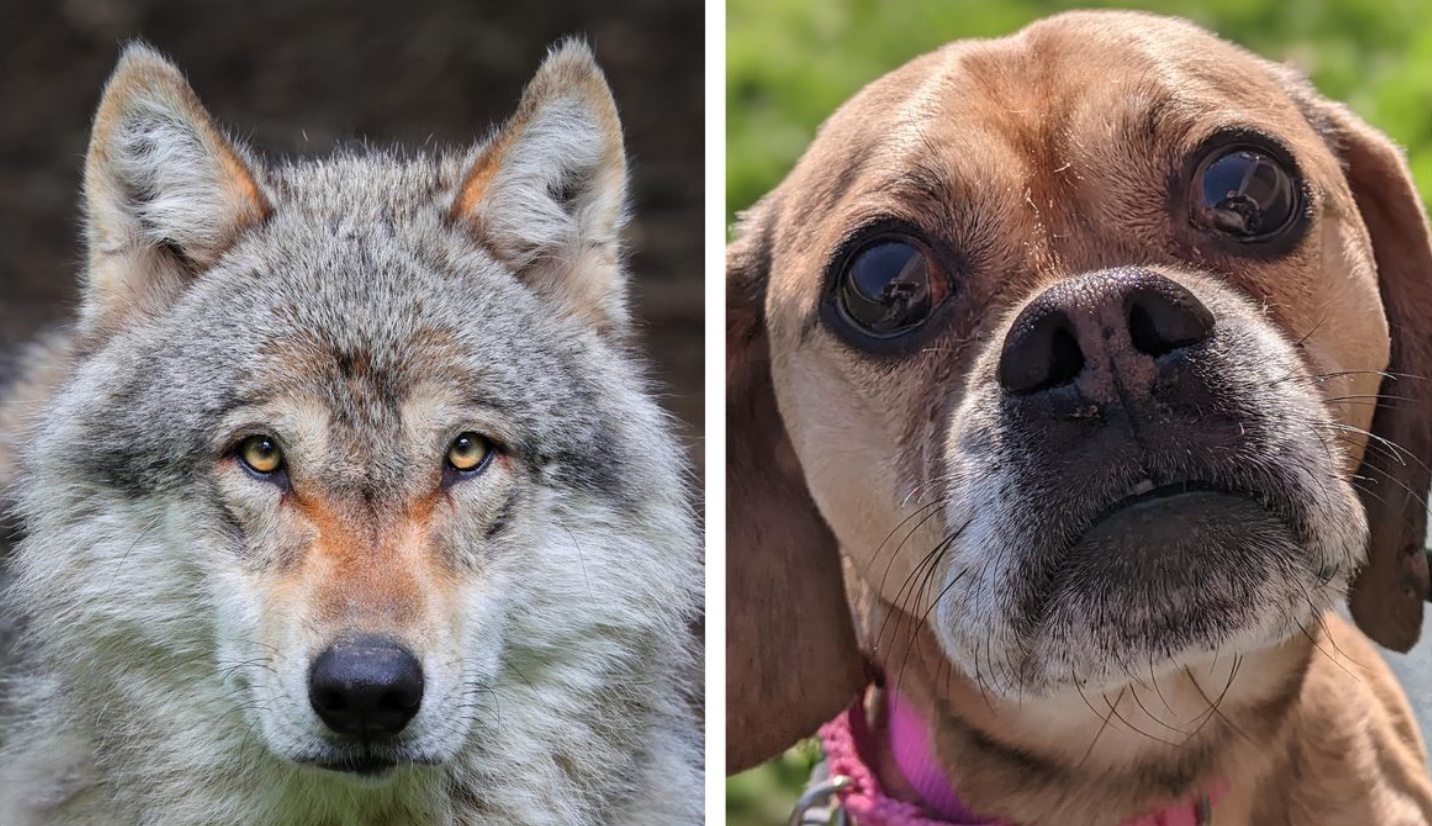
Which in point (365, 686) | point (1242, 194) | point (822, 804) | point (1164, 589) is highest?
point (1242, 194)

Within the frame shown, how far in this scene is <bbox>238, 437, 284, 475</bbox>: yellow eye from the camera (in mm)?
1830

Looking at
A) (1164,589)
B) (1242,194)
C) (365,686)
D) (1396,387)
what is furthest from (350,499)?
(1396,387)

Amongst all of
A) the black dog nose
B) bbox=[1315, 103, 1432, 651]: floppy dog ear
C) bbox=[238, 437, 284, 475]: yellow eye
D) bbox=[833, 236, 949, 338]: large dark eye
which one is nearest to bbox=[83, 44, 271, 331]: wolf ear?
bbox=[238, 437, 284, 475]: yellow eye

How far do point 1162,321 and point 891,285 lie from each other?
0.34m

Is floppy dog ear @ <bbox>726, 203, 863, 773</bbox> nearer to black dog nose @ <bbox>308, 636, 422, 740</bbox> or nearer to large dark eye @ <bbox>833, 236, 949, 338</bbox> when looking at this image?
large dark eye @ <bbox>833, 236, 949, 338</bbox>

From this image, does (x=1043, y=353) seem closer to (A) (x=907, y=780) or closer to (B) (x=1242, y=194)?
(B) (x=1242, y=194)

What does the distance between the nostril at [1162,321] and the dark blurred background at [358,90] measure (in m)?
0.67

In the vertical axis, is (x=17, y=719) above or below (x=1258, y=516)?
below

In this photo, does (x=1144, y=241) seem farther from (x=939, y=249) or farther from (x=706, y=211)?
(x=706, y=211)

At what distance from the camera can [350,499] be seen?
1815 millimetres

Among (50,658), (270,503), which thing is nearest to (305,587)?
(270,503)

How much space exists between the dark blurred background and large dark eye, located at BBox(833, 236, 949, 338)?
323 mm

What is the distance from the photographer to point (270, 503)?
5.95 feet

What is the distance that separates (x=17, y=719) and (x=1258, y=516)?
1.57 m
